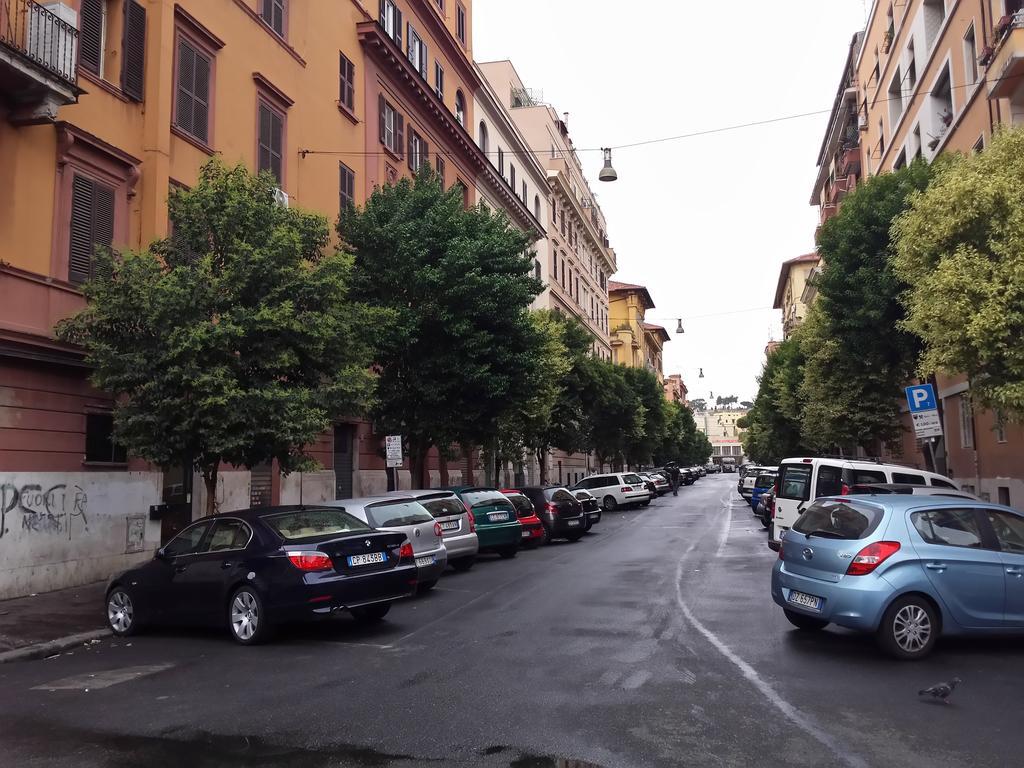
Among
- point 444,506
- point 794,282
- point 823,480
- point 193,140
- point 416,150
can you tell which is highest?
point 794,282

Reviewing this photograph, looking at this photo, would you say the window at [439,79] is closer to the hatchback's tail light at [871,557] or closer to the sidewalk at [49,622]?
the sidewalk at [49,622]

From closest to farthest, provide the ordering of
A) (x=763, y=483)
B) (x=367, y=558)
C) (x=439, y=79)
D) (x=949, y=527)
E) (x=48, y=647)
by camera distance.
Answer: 1. (x=949, y=527)
2. (x=48, y=647)
3. (x=367, y=558)
4. (x=763, y=483)
5. (x=439, y=79)

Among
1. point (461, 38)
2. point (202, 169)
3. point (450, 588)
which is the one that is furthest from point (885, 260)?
point (461, 38)

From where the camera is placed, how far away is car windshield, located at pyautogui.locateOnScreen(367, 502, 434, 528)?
12.1 metres

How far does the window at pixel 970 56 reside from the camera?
2194 cm

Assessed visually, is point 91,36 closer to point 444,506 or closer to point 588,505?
point 444,506

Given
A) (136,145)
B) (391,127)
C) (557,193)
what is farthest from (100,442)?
→ (557,193)

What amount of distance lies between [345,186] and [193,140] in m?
7.34

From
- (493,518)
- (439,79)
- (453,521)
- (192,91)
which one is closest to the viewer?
(453,521)

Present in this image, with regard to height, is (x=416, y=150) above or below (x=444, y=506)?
above

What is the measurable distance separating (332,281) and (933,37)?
22.2m

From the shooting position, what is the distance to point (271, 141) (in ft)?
66.6

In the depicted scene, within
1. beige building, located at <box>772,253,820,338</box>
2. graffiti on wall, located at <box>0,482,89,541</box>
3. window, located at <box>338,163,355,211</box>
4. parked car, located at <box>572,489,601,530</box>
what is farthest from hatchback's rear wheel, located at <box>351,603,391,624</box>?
beige building, located at <box>772,253,820,338</box>

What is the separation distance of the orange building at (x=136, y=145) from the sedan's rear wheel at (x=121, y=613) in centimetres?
331
